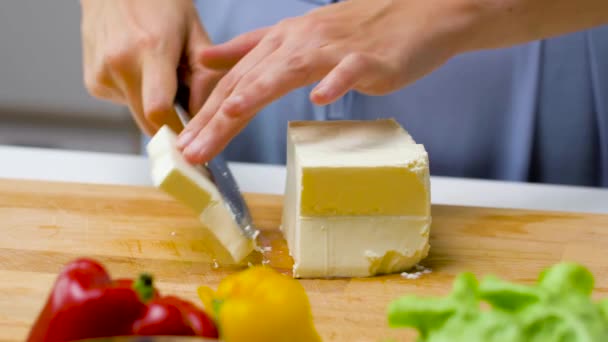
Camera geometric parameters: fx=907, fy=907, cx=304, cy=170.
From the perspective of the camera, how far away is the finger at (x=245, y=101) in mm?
1344

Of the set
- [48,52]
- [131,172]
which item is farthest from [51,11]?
[131,172]

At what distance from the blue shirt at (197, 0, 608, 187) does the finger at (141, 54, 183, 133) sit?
408 millimetres

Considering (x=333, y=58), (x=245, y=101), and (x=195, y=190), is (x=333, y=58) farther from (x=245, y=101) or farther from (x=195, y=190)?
(x=195, y=190)

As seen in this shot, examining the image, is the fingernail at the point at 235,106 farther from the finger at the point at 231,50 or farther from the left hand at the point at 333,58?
the finger at the point at 231,50

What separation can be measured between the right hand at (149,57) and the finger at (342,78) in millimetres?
294

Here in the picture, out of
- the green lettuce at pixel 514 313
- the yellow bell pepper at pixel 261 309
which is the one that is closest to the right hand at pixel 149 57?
the yellow bell pepper at pixel 261 309

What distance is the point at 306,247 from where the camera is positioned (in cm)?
133

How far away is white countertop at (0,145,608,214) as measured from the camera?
5.55 feet

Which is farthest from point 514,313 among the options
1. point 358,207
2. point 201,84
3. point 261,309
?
point 201,84

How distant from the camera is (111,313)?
2.69 ft

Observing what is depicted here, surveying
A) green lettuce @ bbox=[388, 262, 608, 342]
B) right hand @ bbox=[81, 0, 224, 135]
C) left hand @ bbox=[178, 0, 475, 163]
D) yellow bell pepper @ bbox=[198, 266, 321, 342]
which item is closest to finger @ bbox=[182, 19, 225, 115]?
right hand @ bbox=[81, 0, 224, 135]

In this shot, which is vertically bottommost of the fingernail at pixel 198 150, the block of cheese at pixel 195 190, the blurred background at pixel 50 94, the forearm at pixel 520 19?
the blurred background at pixel 50 94

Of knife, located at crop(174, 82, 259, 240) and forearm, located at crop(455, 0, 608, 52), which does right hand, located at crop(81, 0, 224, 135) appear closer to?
knife, located at crop(174, 82, 259, 240)

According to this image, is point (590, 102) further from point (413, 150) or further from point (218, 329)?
point (218, 329)
